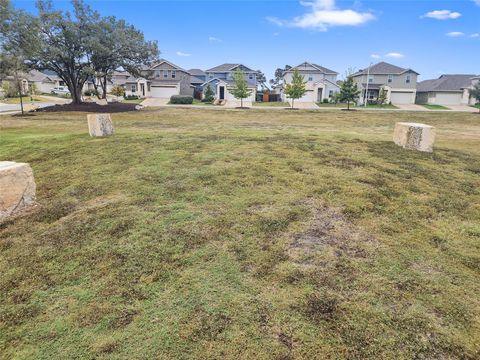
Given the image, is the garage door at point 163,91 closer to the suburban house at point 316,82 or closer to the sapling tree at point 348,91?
the suburban house at point 316,82

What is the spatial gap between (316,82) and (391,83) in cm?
1279

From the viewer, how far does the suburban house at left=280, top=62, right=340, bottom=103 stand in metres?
53.5

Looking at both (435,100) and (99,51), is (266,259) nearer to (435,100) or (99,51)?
(99,51)

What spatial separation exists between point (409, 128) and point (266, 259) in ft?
27.4

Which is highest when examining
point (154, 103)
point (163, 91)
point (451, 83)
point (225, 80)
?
point (225, 80)

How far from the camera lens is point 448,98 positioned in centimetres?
5409

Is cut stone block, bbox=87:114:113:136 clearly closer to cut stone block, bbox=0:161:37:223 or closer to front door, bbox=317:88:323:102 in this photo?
cut stone block, bbox=0:161:37:223

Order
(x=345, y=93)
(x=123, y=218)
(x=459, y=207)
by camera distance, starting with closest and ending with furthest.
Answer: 1. (x=123, y=218)
2. (x=459, y=207)
3. (x=345, y=93)

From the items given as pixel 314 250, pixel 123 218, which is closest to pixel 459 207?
pixel 314 250

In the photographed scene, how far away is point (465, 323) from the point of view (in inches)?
120

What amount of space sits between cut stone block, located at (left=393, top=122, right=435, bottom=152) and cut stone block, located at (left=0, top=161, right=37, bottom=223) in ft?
33.9

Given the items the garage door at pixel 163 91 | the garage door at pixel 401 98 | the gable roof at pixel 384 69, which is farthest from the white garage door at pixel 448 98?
the garage door at pixel 163 91

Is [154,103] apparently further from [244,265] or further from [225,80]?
[244,265]

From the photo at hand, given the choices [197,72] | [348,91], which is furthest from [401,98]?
[197,72]
